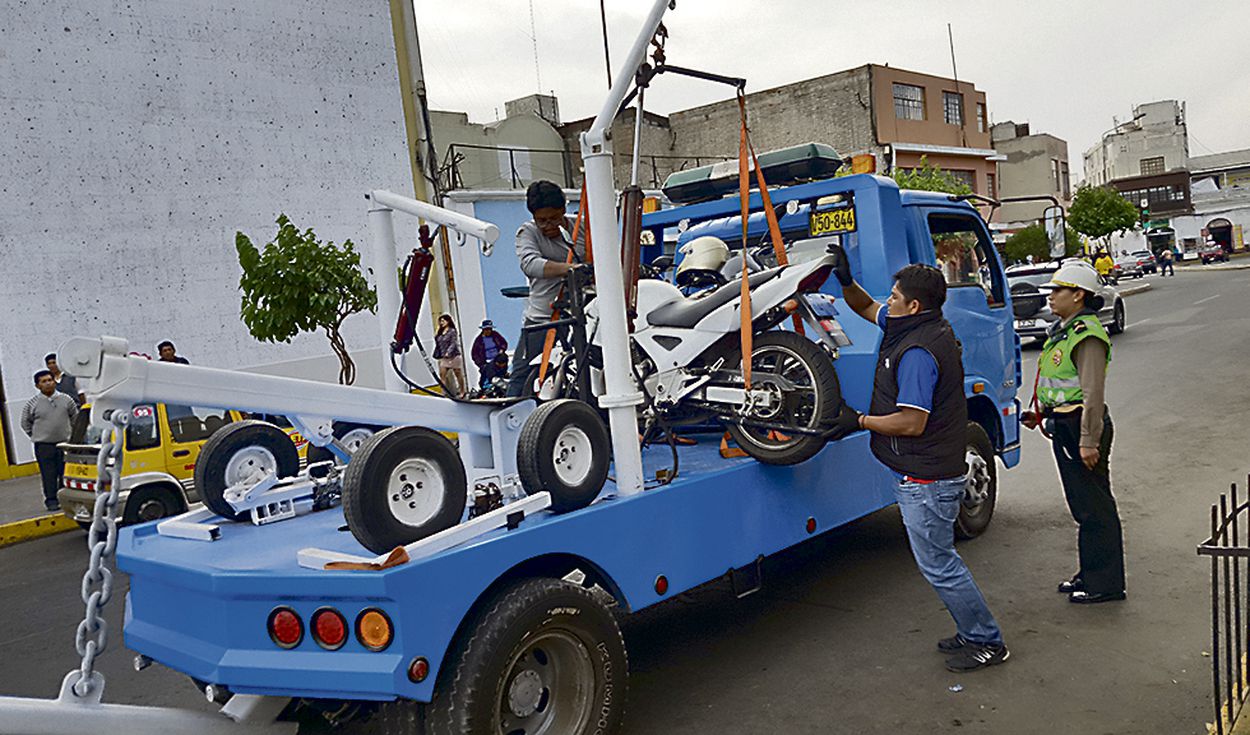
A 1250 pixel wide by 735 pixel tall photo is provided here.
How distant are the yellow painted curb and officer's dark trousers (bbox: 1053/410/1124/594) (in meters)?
9.85

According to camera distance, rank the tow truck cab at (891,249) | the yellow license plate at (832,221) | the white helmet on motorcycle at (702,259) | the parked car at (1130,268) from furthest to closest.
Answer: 1. the parked car at (1130,268)
2. the white helmet on motorcycle at (702,259)
3. the yellow license plate at (832,221)
4. the tow truck cab at (891,249)

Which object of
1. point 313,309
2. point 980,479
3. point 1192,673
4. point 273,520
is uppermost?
point 313,309

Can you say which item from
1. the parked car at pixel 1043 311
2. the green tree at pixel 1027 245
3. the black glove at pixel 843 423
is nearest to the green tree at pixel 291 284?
the black glove at pixel 843 423

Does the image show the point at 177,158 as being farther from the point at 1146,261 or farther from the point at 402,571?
the point at 1146,261

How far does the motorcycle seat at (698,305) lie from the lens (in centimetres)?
475


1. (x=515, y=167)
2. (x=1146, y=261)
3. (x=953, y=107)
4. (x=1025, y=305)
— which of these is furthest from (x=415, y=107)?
(x=1146, y=261)

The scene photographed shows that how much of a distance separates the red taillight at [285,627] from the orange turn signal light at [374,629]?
219 millimetres

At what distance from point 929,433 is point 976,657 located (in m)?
1.06

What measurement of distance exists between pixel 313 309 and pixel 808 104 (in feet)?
89.4

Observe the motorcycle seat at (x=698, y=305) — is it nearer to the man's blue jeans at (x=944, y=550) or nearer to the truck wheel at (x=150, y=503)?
the man's blue jeans at (x=944, y=550)

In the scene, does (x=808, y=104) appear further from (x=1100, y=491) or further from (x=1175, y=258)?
(x=1175, y=258)

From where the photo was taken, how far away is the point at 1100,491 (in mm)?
5027

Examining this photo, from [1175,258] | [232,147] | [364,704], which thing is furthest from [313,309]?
[1175,258]

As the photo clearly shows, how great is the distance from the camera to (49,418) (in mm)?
10602
